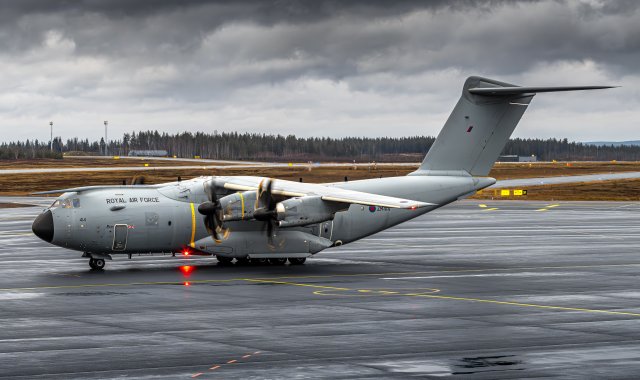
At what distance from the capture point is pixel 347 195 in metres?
34.4

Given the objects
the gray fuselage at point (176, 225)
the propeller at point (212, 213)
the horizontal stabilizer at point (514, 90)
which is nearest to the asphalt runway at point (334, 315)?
the gray fuselage at point (176, 225)

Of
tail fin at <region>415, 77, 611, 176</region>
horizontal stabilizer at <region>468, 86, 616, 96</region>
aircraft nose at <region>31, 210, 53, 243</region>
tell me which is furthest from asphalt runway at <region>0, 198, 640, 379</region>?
horizontal stabilizer at <region>468, 86, 616, 96</region>

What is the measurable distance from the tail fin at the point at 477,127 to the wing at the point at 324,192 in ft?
16.3

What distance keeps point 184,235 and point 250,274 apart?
3.28 m

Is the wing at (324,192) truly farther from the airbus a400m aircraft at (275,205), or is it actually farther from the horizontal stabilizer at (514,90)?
the horizontal stabilizer at (514,90)

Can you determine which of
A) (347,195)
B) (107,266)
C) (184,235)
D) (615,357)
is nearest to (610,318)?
(615,357)

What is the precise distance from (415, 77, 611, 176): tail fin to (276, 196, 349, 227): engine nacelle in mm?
7240

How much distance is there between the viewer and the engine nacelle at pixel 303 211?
3478cm

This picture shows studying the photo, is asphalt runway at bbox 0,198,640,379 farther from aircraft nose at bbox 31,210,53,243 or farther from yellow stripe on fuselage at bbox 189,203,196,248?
aircraft nose at bbox 31,210,53,243

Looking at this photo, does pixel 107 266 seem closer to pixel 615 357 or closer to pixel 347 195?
pixel 347 195

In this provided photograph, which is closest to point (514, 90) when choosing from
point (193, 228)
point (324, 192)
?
point (324, 192)

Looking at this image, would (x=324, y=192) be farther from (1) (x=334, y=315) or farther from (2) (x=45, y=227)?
(1) (x=334, y=315)

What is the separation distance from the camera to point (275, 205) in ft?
116

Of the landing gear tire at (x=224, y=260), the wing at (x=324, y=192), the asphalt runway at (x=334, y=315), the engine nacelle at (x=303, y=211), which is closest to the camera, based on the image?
the asphalt runway at (x=334, y=315)
